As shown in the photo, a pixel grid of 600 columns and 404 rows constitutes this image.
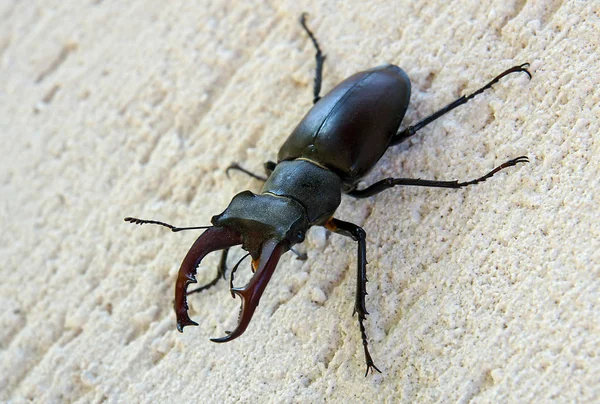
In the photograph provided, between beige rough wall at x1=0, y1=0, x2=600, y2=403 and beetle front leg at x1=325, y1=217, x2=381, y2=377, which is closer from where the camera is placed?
beige rough wall at x1=0, y1=0, x2=600, y2=403

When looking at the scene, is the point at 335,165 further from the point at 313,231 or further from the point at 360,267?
the point at 360,267

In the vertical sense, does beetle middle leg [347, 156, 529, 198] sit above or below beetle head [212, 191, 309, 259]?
below

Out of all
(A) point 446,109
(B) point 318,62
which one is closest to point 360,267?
(A) point 446,109

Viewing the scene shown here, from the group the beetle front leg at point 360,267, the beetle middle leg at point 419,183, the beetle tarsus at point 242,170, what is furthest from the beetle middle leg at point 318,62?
the beetle front leg at point 360,267

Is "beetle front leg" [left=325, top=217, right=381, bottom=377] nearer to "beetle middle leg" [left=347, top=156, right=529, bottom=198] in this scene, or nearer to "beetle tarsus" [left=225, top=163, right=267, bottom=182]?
"beetle middle leg" [left=347, top=156, right=529, bottom=198]

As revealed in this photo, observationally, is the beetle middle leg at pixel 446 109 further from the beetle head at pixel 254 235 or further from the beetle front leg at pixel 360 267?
the beetle head at pixel 254 235

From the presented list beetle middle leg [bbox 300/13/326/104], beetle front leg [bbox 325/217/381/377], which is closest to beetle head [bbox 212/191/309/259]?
beetle front leg [bbox 325/217/381/377]

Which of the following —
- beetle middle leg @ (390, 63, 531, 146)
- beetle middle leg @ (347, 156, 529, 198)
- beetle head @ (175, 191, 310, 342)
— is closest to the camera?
beetle head @ (175, 191, 310, 342)

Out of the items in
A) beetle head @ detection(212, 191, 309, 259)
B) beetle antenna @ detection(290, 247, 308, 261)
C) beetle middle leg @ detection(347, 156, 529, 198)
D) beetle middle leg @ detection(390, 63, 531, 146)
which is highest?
beetle head @ detection(212, 191, 309, 259)
